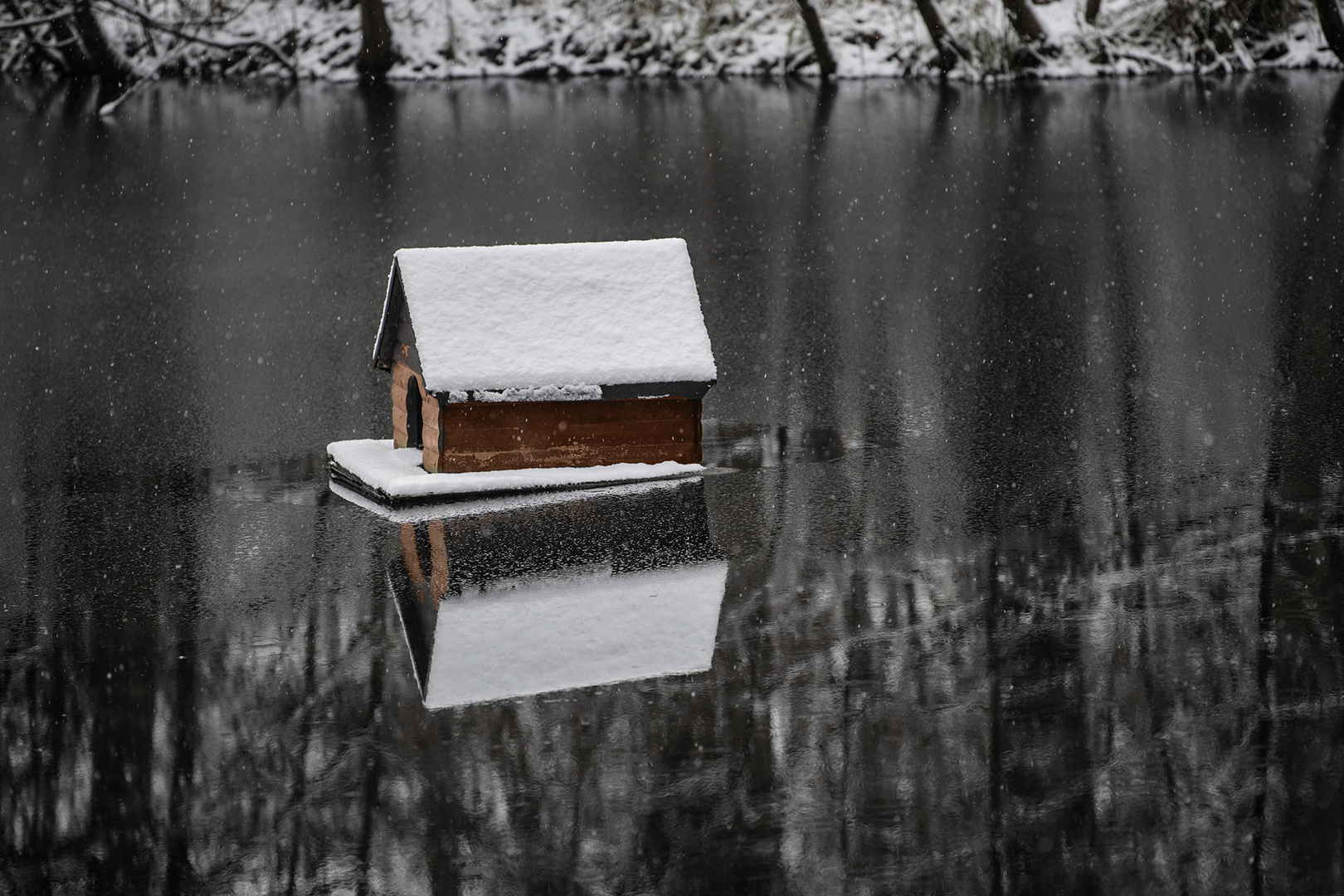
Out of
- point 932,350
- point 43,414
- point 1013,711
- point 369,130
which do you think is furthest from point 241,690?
point 369,130

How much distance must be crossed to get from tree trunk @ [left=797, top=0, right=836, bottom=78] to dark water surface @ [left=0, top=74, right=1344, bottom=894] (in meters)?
15.9

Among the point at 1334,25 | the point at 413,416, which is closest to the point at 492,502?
the point at 413,416

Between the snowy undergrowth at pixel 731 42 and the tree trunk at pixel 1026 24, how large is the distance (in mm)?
293

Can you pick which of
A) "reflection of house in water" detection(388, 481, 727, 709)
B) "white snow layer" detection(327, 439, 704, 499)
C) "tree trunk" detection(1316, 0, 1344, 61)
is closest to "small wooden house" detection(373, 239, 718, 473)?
"white snow layer" detection(327, 439, 704, 499)

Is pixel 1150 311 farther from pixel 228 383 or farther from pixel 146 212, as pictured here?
pixel 146 212

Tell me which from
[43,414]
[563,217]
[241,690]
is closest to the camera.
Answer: [241,690]

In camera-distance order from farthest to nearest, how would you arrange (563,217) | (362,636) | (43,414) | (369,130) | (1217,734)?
(369,130)
(563,217)
(43,414)
(362,636)
(1217,734)

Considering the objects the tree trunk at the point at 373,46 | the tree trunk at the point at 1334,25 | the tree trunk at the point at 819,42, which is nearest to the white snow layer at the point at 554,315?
the tree trunk at the point at 819,42

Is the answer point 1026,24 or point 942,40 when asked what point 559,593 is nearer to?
point 942,40

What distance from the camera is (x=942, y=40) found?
38438 millimetres

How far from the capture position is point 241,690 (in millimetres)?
8117

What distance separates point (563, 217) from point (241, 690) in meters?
17.1

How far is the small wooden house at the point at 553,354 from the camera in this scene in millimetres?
12094

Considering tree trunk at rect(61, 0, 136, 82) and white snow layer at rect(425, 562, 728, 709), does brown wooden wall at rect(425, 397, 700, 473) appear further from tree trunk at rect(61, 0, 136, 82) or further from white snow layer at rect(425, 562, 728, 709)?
tree trunk at rect(61, 0, 136, 82)
